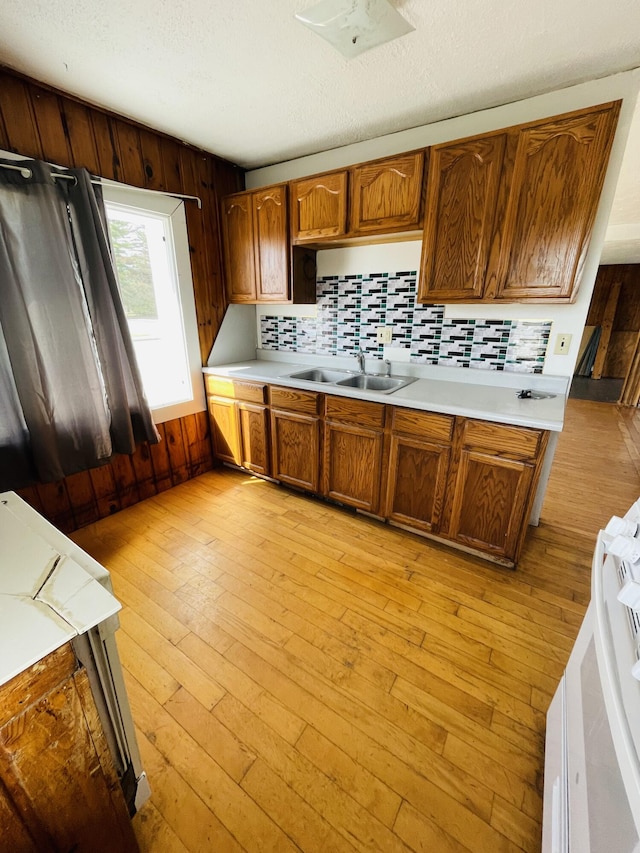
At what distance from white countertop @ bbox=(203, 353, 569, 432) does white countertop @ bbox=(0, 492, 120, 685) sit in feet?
5.18

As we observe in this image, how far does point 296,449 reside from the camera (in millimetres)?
2527

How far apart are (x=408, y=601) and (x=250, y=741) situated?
2.92 ft

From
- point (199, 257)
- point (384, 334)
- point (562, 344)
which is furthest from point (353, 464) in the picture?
point (199, 257)

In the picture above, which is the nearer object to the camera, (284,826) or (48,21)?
(284,826)

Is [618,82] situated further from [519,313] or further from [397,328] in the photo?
[397,328]

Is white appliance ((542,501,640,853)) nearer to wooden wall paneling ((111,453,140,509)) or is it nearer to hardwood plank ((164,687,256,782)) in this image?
hardwood plank ((164,687,256,782))

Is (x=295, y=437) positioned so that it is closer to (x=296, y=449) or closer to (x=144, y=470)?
(x=296, y=449)

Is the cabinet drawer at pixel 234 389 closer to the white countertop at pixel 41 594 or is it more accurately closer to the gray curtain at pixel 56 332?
the gray curtain at pixel 56 332

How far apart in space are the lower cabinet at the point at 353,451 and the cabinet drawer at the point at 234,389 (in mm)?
577

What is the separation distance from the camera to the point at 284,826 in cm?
100

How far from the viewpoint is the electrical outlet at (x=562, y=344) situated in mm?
1979

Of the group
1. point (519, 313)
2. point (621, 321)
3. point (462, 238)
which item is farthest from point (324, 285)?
point (621, 321)

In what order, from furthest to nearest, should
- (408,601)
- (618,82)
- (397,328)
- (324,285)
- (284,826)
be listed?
(324,285)
(397,328)
(408,601)
(618,82)
(284,826)

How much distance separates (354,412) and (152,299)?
1.62 m
